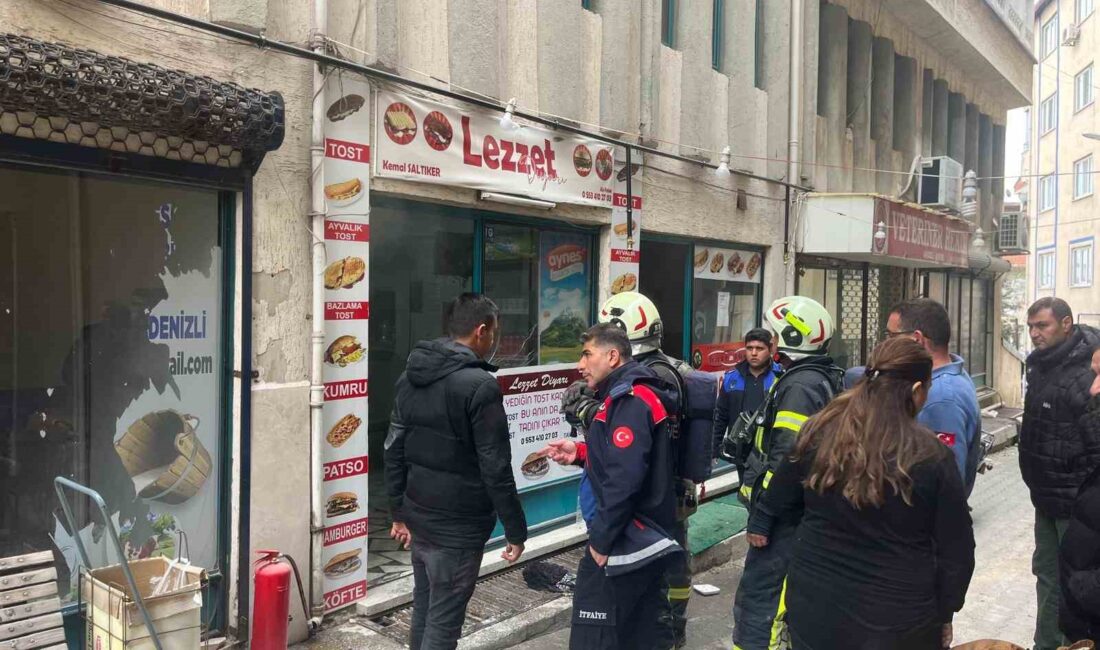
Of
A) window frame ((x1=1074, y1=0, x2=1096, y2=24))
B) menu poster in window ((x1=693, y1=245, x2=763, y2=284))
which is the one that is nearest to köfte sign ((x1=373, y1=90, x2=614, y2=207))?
menu poster in window ((x1=693, y1=245, x2=763, y2=284))

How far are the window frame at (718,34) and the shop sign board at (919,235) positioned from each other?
8.90 ft

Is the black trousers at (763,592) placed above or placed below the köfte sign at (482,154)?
below

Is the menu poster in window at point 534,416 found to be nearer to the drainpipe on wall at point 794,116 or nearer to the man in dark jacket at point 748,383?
the man in dark jacket at point 748,383

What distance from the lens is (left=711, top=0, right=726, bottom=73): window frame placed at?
29.2 feet

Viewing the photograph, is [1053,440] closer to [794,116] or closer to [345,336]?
Result: [345,336]

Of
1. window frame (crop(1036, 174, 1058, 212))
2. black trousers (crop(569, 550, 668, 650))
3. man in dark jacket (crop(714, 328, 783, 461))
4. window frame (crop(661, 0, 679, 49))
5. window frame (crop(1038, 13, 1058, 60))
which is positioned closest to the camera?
black trousers (crop(569, 550, 668, 650))

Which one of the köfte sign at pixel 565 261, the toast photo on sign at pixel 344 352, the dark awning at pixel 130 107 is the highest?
the dark awning at pixel 130 107

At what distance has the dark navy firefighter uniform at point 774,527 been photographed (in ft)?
11.9

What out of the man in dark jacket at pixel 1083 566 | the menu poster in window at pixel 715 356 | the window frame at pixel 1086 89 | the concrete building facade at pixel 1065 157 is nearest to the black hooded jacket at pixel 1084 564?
the man in dark jacket at pixel 1083 566

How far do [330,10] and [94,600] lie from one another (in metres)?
3.46

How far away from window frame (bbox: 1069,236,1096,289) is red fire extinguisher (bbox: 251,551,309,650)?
35298 millimetres

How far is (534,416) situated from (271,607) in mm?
2914

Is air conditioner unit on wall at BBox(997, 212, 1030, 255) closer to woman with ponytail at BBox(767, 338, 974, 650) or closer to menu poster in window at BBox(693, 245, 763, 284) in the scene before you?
menu poster in window at BBox(693, 245, 763, 284)

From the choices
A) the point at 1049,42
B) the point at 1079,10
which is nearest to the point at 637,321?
the point at 1079,10
